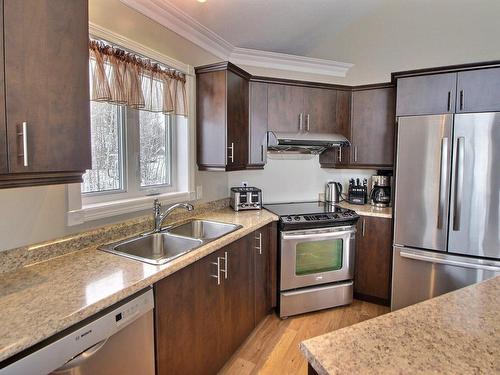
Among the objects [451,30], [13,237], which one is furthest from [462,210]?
[13,237]

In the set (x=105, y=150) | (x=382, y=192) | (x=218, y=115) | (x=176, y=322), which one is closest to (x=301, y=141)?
(x=218, y=115)

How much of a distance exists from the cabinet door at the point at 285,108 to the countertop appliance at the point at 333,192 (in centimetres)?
77

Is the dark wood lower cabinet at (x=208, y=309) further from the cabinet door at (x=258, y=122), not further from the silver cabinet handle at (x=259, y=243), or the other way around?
the cabinet door at (x=258, y=122)

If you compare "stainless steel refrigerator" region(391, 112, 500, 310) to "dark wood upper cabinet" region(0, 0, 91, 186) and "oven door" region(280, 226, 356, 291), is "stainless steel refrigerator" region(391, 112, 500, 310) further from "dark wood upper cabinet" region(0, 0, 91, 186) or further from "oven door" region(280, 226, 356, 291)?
"dark wood upper cabinet" region(0, 0, 91, 186)

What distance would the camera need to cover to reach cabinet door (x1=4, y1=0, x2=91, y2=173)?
932 millimetres

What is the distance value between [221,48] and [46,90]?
1.94m

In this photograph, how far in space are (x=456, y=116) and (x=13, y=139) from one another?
2737mm

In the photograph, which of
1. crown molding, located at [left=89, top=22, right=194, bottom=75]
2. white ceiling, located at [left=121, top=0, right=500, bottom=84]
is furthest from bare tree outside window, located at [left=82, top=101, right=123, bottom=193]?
→ white ceiling, located at [left=121, top=0, right=500, bottom=84]

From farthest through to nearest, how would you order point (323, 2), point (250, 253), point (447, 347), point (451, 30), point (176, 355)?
point (451, 30)
point (323, 2)
point (250, 253)
point (176, 355)
point (447, 347)

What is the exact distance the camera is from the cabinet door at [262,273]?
2.26 meters

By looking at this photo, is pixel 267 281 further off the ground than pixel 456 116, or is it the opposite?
pixel 456 116

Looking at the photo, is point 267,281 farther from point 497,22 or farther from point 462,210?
point 497,22

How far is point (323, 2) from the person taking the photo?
7.63 feet

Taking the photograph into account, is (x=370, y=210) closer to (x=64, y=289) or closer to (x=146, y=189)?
(x=146, y=189)
